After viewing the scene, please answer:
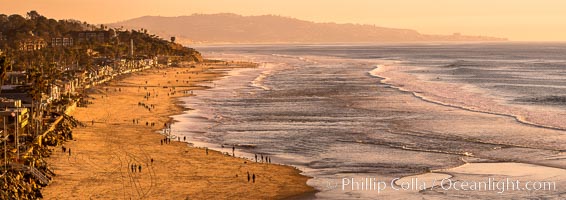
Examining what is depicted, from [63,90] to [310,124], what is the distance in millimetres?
28814

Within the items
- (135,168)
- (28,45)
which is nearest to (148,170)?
(135,168)

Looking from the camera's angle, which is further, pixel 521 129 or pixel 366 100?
pixel 366 100

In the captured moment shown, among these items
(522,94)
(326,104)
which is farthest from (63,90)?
(522,94)

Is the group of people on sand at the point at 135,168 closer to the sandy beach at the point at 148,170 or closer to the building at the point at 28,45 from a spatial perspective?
the sandy beach at the point at 148,170

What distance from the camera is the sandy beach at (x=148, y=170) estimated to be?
41.4 meters

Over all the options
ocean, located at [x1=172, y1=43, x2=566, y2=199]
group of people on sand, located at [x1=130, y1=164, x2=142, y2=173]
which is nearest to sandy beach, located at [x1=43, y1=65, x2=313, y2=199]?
group of people on sand, located at [x1=130, y1=164, x2=142, y2=173]

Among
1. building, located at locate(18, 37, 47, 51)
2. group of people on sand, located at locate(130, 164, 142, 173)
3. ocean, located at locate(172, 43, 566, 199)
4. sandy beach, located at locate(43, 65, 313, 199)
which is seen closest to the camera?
sandy beach, located at locate(43, 65, 313, 199)

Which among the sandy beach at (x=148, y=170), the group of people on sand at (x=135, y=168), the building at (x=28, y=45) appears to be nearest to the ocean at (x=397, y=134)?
the sandy beach at (x=148, y=170)

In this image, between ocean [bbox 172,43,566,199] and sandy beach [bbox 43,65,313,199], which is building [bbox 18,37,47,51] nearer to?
ocean [bbox 172,43,566,199]

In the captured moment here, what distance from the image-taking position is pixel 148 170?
4753 centimetres

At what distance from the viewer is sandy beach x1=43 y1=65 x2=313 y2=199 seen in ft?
136

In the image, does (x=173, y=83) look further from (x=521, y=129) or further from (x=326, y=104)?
(x=521, y=129)

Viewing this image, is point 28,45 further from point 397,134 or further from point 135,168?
point 135,168

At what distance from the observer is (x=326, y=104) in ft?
299
